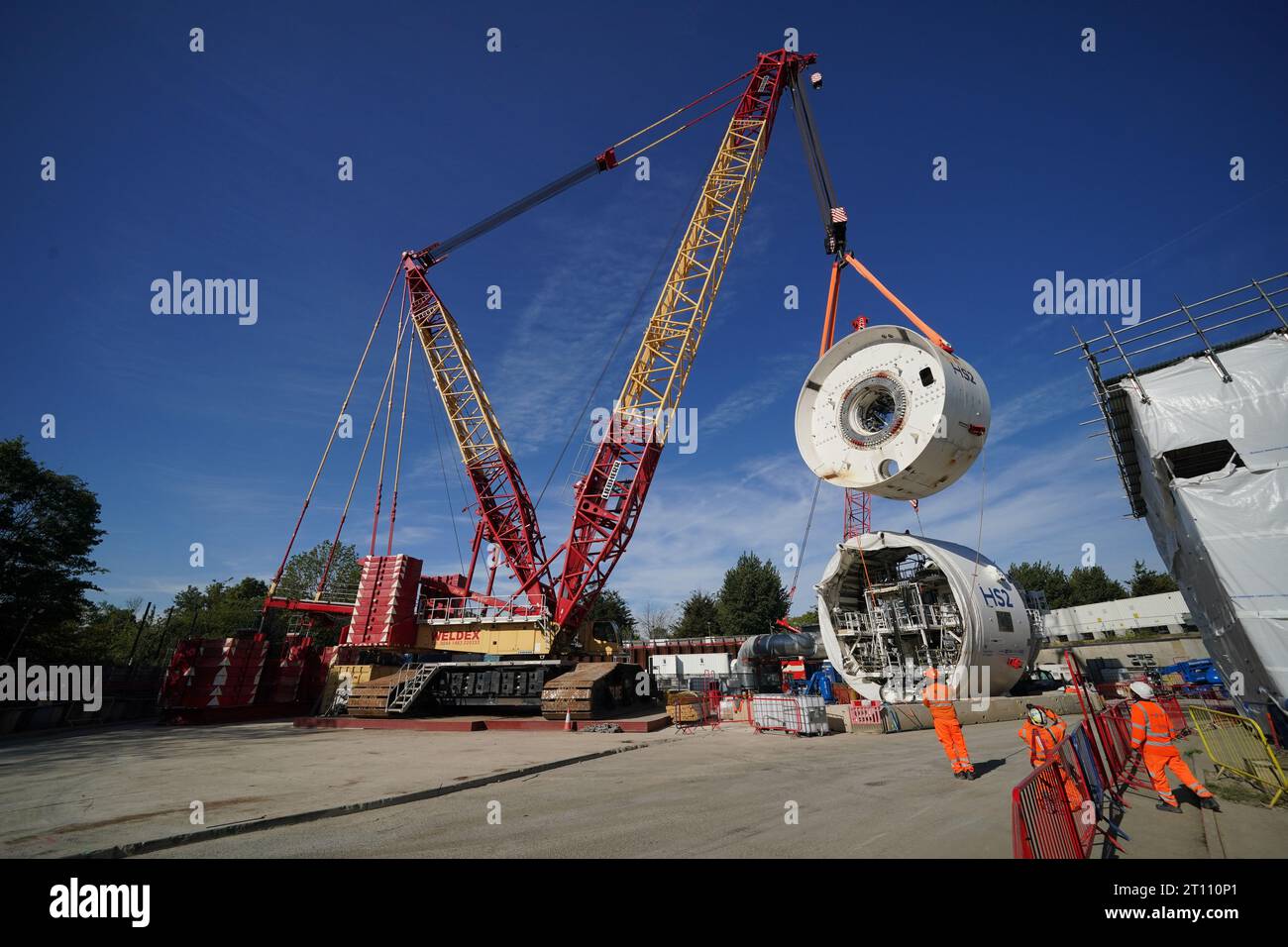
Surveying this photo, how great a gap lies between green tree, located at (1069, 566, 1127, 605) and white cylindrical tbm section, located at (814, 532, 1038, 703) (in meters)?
53.3

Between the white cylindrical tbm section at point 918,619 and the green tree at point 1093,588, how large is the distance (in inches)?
2098

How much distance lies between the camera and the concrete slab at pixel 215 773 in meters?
6.15

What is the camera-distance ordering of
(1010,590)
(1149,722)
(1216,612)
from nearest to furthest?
1. (1149,722)
2. (1216,612)
3. (1010,590)

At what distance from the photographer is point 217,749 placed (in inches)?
522

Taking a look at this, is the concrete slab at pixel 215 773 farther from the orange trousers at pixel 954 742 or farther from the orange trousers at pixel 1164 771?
the orange trousers at pixel 1164 771

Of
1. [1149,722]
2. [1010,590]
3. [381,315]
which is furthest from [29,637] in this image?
[1010,590]

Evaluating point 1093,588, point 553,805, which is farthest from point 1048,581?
point 553,805

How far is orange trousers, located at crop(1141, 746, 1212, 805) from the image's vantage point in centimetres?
646

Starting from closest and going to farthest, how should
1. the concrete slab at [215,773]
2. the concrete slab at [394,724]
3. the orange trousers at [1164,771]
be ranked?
the concrete slab at [215,773]
the orange trousers at [1164,771]
the concrete slab at [394,724]

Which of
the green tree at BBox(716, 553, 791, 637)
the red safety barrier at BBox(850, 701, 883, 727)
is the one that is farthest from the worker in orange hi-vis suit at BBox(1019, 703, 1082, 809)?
the green tree at BBox(716, 553, 791, 637)

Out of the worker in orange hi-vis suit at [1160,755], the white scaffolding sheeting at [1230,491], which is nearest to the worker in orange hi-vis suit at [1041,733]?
the worker in orange hi-vis suit at [1160,755]

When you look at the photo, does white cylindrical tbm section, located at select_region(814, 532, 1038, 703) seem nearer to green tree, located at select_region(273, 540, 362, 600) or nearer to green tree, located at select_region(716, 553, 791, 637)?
green tree, located at select_region(716, 553, 791, 637)

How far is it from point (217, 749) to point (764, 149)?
28.9m
